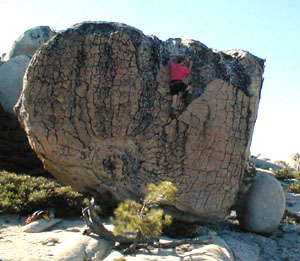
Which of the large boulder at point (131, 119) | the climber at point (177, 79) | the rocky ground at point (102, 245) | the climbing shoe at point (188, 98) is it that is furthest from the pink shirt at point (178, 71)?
the rocky ground at point (102, 245)

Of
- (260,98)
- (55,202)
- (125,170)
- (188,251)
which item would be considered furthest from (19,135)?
(188,251)

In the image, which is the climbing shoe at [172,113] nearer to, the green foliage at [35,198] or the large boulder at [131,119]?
the large boulder at [131,119]

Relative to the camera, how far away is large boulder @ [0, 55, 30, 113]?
12.8m

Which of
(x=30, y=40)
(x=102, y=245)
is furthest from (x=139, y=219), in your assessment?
(x=30, y=40)

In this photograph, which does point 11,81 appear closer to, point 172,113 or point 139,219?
point 172,113

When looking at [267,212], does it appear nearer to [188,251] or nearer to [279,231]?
[279,231]

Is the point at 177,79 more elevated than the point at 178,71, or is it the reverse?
the point at 178,71

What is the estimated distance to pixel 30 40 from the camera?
16.1 metres

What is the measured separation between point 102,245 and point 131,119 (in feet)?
6.35

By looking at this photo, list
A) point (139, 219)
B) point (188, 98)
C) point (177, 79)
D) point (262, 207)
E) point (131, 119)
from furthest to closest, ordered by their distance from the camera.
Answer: point (262, 207)
point (188, 98)
point (177, 79)
point (131, 119)
point (139, 219)

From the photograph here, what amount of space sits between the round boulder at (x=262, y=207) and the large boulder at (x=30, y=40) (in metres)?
11.2

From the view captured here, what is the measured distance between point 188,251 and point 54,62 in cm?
314

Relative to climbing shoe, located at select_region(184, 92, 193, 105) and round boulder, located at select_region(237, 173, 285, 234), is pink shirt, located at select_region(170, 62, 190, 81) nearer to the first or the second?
climbing shoe, located at select_region(184, 92, 193, 105)

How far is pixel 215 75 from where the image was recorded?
6715 mm
